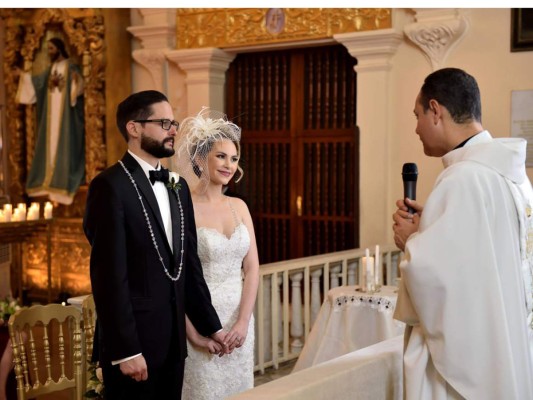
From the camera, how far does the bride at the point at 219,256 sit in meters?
3.51

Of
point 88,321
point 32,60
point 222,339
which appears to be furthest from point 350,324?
point 32,60

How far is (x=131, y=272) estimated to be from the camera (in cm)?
296

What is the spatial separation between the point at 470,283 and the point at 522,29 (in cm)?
500

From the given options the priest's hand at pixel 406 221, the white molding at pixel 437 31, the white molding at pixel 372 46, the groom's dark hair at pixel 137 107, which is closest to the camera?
the priest's hand at pixel 406 221

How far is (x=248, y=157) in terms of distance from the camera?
28.3ft

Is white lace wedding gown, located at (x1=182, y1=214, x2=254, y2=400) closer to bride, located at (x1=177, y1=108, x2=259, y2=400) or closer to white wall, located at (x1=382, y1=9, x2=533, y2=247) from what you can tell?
bride, located at (x1=177, y1=108, x2=259, y2=400)

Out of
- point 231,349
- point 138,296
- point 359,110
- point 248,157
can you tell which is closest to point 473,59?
point 359,110

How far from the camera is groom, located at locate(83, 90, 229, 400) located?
9.35 feet

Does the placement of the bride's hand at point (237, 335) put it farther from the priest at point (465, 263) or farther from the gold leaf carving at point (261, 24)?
the gold leaf carving at point (261, 24)

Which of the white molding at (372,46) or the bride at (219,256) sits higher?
the white molding at (372,46)

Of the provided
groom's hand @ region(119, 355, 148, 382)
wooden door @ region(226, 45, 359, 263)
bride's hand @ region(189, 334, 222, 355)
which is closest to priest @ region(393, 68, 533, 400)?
groom's hand @ region(119, 355, 148, 382)

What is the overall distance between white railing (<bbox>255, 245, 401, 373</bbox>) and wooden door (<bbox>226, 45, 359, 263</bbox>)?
87cm

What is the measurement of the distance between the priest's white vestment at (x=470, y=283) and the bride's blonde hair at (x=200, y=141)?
1558mm

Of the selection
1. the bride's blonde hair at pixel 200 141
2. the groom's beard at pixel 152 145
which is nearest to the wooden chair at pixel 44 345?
the bride's blonde hair at pixel 200 141
